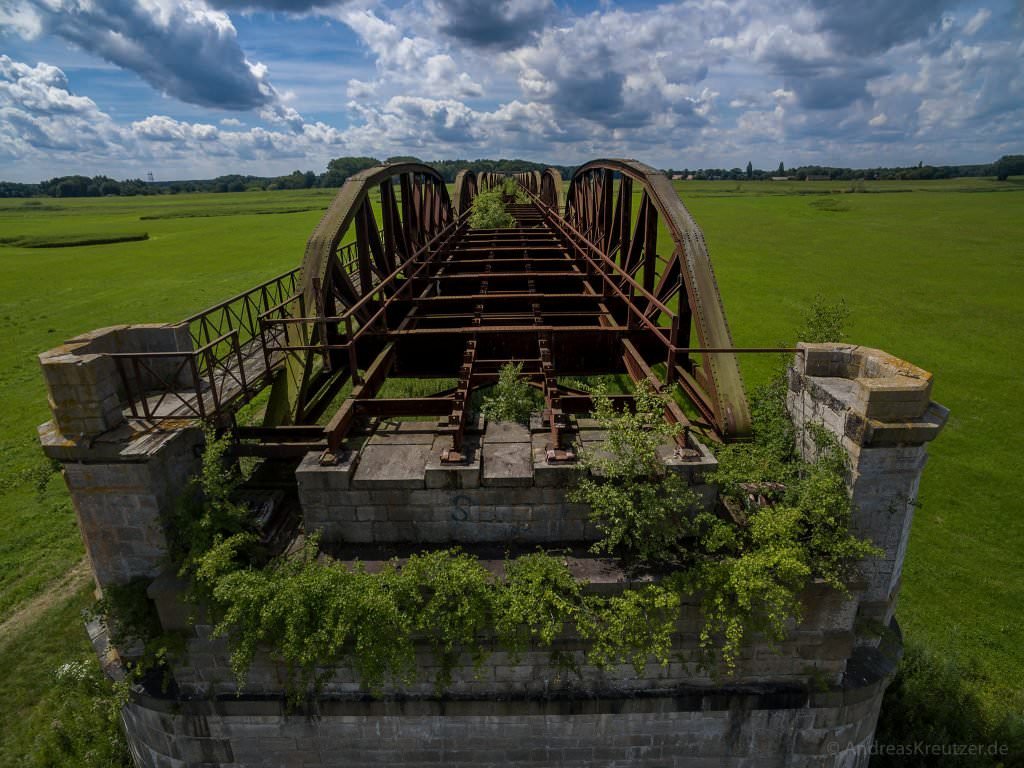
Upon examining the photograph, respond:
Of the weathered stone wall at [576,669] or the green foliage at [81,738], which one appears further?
the green foliage at [81,738]

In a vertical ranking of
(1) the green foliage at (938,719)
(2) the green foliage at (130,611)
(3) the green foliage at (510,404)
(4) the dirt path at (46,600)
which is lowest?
(4) the dirt path at (46,600)

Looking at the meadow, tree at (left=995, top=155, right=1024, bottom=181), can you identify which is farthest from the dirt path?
tree at (left=995, top=155, right=1024, bottom=181)

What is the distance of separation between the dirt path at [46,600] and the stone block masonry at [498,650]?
7.29m

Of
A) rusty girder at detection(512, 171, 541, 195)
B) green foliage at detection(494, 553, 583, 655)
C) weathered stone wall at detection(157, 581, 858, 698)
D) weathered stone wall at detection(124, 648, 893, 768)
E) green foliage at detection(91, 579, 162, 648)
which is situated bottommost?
weathered stone wall at detection(124, 648, 893, 768)

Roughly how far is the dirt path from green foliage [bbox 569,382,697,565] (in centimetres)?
1349

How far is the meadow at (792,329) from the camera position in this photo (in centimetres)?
1121

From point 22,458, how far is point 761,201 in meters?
109

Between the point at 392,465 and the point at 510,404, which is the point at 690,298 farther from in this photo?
the point at 392,465

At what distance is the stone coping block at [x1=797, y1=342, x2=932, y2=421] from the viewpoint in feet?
19.2

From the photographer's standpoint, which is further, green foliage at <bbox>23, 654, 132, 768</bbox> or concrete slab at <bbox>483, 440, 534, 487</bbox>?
green foliage at <bbox>23, 654, 132, 768</bbox>

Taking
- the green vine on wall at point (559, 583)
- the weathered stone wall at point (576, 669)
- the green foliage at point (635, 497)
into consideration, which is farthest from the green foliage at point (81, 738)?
the green foliage at point (635, 497)

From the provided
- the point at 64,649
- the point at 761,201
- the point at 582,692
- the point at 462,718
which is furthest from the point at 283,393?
the point at 761,201

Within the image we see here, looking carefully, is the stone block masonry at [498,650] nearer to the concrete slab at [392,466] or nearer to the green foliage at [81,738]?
the concrete slab at [392,466]

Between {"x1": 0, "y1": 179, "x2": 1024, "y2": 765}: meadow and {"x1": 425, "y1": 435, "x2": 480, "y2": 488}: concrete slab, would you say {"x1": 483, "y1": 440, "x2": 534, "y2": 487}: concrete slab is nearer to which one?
{"x1": 425, "y1": 435, "x2": 480, "y2": 488}: concrete slab
